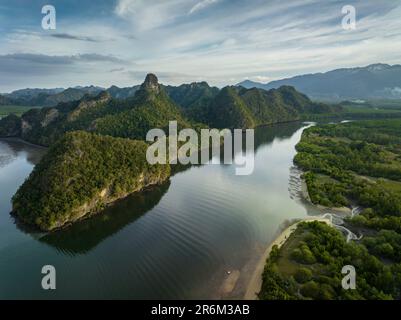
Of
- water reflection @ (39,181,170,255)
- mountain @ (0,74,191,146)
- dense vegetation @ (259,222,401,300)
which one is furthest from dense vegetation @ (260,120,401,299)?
mountain @ (0,74,191,146)

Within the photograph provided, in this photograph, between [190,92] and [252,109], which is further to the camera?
[190,92]

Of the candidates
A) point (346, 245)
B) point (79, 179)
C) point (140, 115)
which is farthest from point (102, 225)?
point (140, 115)

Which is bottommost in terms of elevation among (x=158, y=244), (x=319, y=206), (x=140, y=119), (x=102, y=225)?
(x=158, y=244)

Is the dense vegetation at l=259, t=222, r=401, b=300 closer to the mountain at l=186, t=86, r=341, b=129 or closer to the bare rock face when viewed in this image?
the bare rock face

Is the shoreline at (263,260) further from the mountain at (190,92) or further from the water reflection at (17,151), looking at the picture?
the mountain at (190,92)
